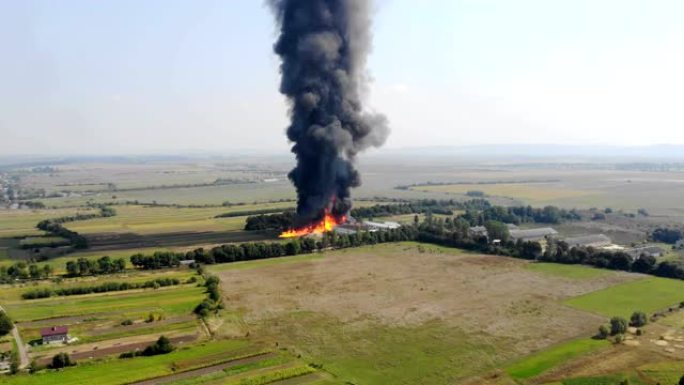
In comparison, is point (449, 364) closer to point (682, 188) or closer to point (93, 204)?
point (93, 204)

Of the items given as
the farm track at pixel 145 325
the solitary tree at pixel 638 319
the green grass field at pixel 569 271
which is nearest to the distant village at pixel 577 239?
the green grass field at pixel 569 271

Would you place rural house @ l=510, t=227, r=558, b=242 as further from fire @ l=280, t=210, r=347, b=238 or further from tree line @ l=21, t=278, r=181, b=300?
tree line @ l=21, t=278, r=181, b=300

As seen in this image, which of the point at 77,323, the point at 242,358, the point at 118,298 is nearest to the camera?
the point at 242,358

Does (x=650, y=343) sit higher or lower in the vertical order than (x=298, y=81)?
lower

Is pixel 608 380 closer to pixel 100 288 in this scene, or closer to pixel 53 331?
pixel 53 331

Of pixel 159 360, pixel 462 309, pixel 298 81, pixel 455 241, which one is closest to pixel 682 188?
pixel 455 241

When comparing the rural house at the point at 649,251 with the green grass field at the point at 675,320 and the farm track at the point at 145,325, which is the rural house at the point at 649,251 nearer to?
the green grass field at the point at 675,320

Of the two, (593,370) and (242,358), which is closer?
(593,370)

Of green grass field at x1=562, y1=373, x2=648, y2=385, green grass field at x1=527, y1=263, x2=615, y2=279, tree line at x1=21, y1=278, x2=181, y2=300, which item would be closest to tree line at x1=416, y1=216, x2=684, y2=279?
green grass field at x1=527, y1=263, x2=615, y2=279
